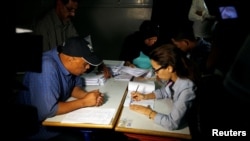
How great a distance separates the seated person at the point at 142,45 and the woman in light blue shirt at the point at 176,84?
1.04m

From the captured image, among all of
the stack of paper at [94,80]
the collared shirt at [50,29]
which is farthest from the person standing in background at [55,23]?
the stack of paper at [94,80]

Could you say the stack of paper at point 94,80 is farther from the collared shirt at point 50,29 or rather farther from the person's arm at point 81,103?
the collared shirt at point 50,29

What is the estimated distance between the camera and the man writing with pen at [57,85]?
168 centimetres

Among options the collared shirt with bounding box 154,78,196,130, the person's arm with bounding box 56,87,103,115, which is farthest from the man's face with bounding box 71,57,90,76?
the collared shirt with bounding box 154,78,196,130

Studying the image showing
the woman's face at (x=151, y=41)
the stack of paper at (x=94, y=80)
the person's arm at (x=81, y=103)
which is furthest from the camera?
the woman's face at (x=151, y=41)

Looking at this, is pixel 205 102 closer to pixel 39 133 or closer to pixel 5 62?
pixel 39 133

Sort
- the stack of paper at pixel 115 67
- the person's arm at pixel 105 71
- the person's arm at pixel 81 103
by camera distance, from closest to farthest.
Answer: the person's arm at pixel 81 103
the person's arm at pixel 105 71
the stack of paper at pixel 115 67

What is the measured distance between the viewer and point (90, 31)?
464 cm

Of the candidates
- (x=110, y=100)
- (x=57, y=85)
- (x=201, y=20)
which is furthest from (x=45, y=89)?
(x=201, y=20)

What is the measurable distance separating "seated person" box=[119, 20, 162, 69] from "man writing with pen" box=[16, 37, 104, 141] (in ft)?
3.66

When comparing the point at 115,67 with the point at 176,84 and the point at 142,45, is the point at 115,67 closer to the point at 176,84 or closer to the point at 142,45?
the point at 142,45

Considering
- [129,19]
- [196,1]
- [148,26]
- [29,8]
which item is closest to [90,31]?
[129,19]

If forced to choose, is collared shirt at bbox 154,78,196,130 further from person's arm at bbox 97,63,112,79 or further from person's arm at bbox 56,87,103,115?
person's arm at bbox 97,63,112,79

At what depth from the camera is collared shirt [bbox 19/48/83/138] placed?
5.49 feet
